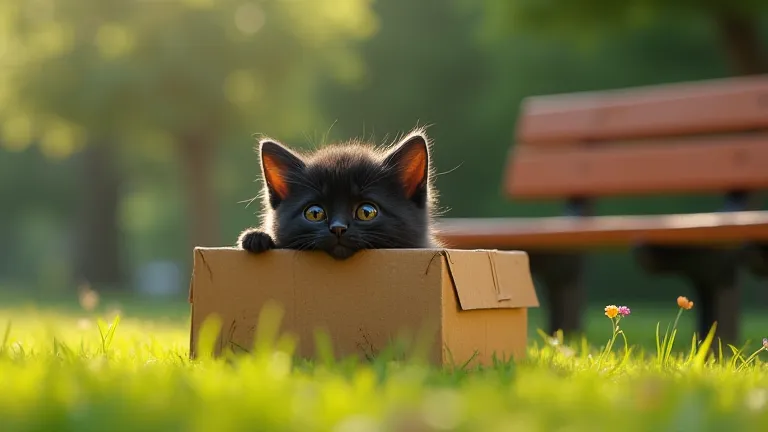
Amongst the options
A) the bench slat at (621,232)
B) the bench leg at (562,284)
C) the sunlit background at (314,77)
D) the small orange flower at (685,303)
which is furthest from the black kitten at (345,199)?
the sunlit background at (314,77)

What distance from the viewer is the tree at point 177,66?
14.2 metres

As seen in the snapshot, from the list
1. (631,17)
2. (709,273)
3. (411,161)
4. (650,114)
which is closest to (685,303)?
(411,161)

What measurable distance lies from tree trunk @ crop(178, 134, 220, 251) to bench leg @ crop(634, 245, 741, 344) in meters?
11.2

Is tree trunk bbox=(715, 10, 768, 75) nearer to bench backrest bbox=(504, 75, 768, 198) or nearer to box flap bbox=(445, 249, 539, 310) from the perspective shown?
bench backrest bbox=(504, 75, 768, 198)

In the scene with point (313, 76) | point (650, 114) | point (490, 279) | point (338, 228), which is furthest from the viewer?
point (313, 76)

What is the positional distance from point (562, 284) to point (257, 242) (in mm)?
3166

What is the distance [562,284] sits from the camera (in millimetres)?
5914

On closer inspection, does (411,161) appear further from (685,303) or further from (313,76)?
(313,76)

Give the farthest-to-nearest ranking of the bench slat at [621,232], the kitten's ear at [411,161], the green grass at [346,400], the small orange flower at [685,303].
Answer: the bench slat at [621,232] < the kitten's ear at [411,161] < the small orange flower at [685,303] < the green grass at [346,400]

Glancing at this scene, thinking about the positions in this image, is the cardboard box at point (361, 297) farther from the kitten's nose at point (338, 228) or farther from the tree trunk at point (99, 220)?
the tree trunk at point (99, 220)

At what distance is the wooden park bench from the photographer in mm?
4863

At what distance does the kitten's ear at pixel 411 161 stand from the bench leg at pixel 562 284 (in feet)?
8.41

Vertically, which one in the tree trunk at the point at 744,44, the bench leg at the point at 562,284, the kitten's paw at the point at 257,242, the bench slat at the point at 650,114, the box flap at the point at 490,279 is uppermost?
the tree trunk at the point at 744,44

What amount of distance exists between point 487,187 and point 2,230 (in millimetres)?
24918
